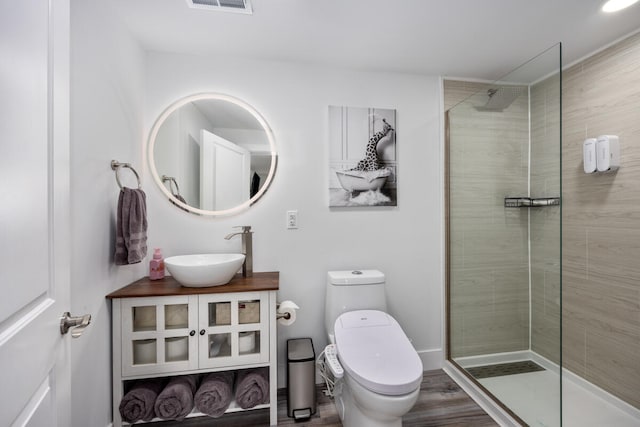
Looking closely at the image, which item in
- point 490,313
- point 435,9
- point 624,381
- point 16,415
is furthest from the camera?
point 490,313

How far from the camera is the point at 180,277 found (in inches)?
58.2

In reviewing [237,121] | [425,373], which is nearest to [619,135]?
[425,373]

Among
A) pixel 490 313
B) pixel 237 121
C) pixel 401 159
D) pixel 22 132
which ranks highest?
pixel 237 121

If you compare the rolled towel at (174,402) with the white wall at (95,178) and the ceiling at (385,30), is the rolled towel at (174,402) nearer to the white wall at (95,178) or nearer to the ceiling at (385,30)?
the white wall at (95,178)

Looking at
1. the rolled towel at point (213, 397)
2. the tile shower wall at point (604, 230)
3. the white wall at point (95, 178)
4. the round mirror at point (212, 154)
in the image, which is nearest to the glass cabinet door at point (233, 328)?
the rolled towel at point (213, 397)

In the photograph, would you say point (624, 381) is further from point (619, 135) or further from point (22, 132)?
A: point (22, 132)

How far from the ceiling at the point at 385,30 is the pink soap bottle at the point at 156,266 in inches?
50.9

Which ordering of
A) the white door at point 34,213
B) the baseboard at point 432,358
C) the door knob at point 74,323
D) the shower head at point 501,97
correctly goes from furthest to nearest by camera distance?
1. the baseboard at point 432,358
2. the shower head at point 501,97
3. the door knob at point 74,323
4. the white door at point 34,213

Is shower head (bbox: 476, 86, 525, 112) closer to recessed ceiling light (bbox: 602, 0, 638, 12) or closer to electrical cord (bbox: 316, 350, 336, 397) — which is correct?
recessed ceiling light (bbox: 602, 0, 638, 12)

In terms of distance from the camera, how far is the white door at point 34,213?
0.50 m

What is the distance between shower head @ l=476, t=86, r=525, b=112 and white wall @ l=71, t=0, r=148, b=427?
2117mm

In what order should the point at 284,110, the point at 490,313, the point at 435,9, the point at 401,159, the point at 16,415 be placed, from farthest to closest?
the point at 401,159
the point at 284,110
the point at 490,313
the point at 435,9
the point at 16,415

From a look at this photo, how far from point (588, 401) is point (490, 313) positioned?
2.50ft

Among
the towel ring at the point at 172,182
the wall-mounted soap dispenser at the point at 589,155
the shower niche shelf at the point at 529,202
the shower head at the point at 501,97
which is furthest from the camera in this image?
the towel ring at the point at 172,182
